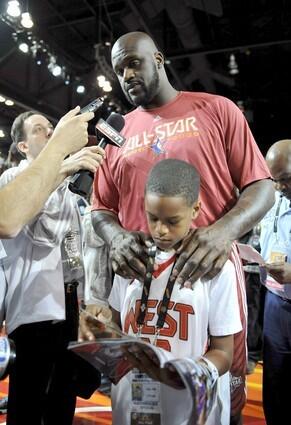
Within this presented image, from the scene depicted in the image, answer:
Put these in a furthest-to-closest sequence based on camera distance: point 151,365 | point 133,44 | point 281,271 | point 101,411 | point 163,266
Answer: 1. point 101,411
2. point 281,271
3. point 133,44
4. point 163,266
5. point 151,365

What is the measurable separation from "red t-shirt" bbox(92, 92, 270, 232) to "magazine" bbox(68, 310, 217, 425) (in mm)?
588

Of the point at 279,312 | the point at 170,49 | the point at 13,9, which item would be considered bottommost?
the point at 279,312

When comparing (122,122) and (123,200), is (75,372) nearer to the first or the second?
(123,200)

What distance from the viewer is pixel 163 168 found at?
53.4 inches

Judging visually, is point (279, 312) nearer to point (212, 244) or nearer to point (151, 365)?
point (212, 244)

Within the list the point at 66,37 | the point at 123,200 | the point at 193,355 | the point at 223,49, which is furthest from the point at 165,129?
the point at 66,37

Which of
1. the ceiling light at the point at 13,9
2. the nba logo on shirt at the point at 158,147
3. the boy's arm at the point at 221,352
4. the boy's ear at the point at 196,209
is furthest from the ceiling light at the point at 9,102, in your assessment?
the boy's arm at the point at 221,352

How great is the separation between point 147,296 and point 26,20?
5.46m

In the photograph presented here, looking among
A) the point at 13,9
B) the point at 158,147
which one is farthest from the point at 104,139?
the point at 13,9

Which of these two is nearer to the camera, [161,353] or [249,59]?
[161,353]

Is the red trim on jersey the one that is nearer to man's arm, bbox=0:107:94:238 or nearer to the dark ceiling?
man's arm, bbox=0:107:94:238

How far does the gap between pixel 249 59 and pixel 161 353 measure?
28.4 ft

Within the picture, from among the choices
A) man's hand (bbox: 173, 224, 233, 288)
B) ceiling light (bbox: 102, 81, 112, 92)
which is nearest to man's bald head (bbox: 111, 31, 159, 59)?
man's hand (bbox: 173, 224, 233, 288)

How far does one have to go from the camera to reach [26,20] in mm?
5754
